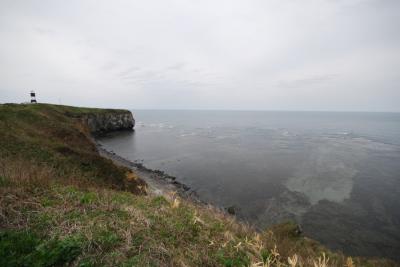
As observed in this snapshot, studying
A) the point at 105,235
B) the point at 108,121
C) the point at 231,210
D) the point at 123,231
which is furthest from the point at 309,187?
the point at 108,121

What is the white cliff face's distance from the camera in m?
67.8

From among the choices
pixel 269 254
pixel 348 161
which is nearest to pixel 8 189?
pixel 269 254

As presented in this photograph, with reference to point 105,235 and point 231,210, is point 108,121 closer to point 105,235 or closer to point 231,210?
point 231,210

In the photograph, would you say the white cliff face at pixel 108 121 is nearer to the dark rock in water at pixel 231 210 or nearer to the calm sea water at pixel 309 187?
the calm sea water at pixel 309 187

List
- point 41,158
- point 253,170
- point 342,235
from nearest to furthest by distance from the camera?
point 41,158, point 342,235, point 253,170

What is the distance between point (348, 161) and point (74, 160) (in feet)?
153

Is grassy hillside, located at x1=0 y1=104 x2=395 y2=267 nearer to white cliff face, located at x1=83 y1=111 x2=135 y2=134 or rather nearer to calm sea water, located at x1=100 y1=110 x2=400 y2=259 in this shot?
calm sea water, located at x1=100 y1=110 x2=400 y2=259

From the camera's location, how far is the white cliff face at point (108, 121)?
6779 centimetres

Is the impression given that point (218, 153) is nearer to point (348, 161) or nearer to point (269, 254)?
point (348, 161)

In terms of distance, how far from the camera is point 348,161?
132ft

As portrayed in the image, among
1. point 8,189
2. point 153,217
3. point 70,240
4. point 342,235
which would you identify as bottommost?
point 342,235

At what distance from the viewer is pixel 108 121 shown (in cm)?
7644

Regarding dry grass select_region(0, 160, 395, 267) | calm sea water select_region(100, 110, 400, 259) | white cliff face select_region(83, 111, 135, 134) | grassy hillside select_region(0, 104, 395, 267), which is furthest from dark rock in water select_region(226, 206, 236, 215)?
white cliff face select_region(83, 111, 135, 134)

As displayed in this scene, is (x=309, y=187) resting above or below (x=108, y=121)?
below
